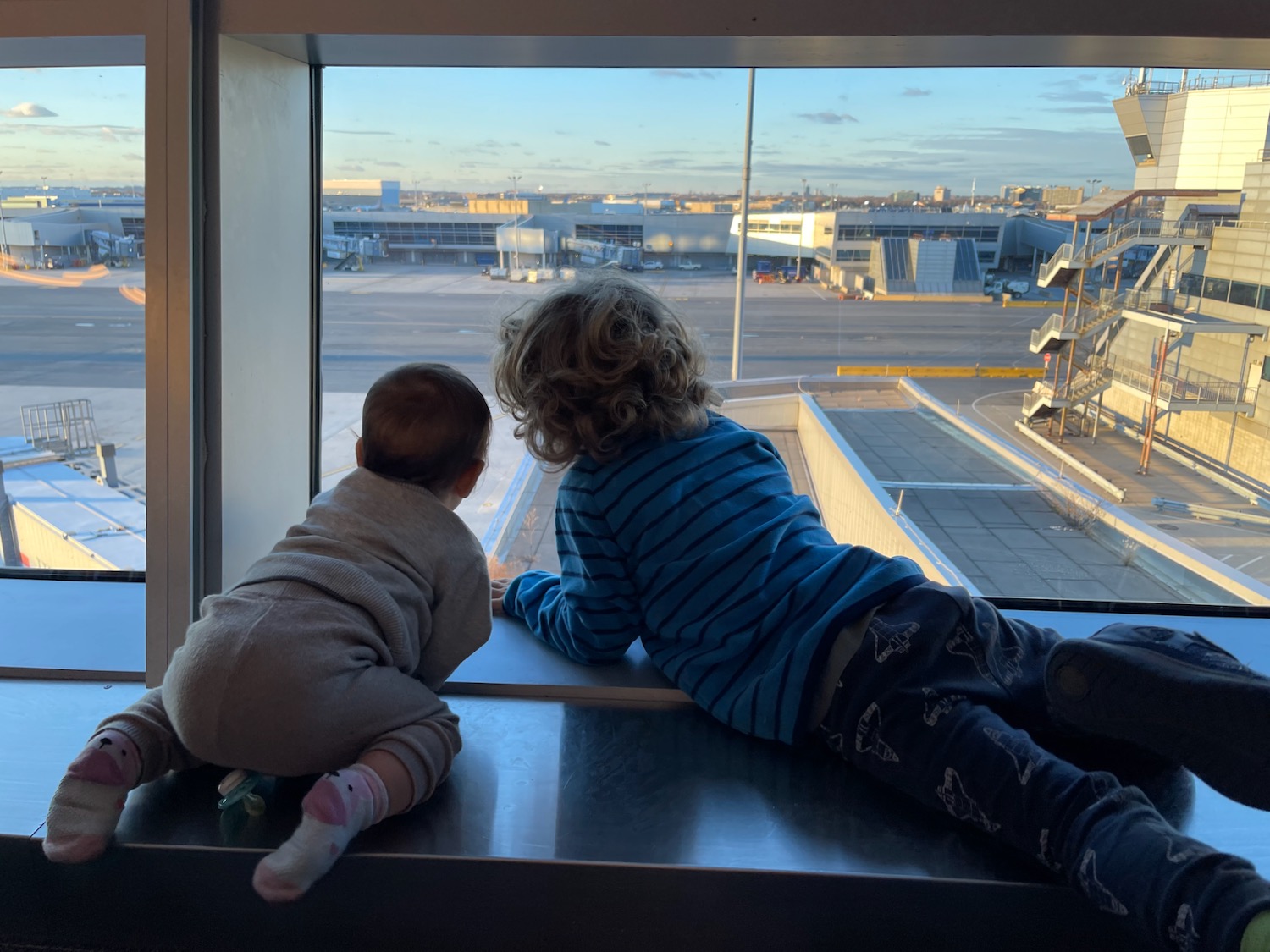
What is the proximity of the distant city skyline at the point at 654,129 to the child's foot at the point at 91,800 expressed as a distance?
48.9 inches

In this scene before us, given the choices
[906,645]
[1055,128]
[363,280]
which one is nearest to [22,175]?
[363,280]

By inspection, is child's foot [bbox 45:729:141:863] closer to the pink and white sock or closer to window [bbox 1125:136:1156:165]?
the pink and white sock

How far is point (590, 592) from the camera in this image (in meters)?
1.66

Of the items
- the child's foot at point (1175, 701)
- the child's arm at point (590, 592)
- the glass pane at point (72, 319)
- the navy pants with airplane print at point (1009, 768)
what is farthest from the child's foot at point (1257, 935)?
the glass pane at point (72, 319)

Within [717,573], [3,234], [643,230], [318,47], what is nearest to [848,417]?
[643,230]

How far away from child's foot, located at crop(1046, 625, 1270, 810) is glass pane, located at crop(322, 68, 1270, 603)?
70 cm

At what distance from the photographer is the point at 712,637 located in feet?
5.17

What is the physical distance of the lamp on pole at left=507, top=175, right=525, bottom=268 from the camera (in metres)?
2.07

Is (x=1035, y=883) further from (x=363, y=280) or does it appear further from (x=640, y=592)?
(x=363, y=280)

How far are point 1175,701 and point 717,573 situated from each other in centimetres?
64

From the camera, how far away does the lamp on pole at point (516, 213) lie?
6.80ft

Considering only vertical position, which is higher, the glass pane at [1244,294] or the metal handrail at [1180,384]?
the glass pane at [1244,294]

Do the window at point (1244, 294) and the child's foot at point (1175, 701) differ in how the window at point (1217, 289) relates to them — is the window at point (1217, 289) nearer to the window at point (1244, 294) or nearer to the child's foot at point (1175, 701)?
the window at point (1244, 294)

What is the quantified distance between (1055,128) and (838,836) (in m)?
1.40
